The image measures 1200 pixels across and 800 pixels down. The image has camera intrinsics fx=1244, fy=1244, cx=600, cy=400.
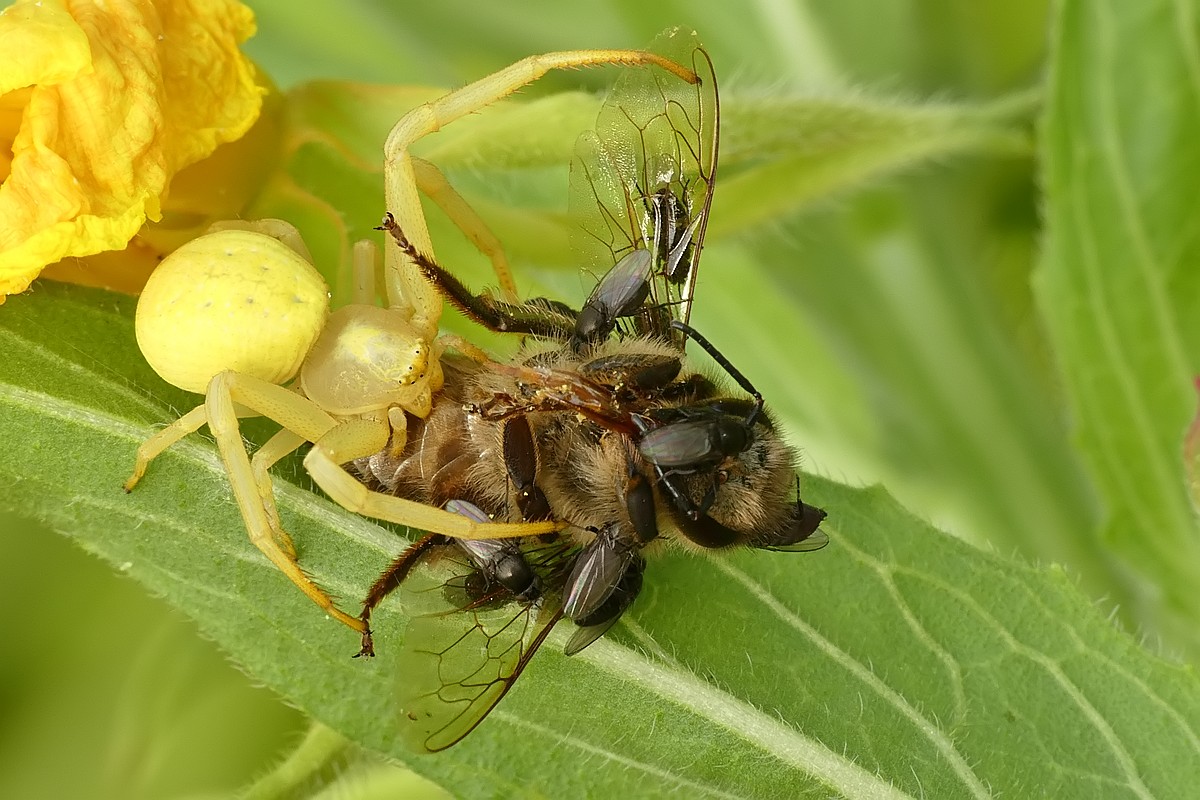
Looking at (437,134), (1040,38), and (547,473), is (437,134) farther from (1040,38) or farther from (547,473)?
(1040,38)

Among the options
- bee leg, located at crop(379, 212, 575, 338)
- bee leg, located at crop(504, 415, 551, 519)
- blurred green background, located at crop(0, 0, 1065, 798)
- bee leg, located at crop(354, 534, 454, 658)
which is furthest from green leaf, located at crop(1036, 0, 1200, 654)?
bee leg, located at crop(354, 534, 454, 658)

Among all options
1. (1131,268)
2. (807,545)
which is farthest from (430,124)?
(1131,268)

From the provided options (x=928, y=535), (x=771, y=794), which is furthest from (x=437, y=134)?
(x=771, y=794)

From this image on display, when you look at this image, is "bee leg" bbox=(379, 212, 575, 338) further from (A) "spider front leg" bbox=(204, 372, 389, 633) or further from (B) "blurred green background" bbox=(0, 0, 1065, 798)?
(B) "blurred green background" bbox=(0, 0, 1065, 798)

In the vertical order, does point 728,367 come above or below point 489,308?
above

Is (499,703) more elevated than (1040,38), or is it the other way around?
(1040,38)

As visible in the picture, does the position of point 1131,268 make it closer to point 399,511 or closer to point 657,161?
point 657,161
